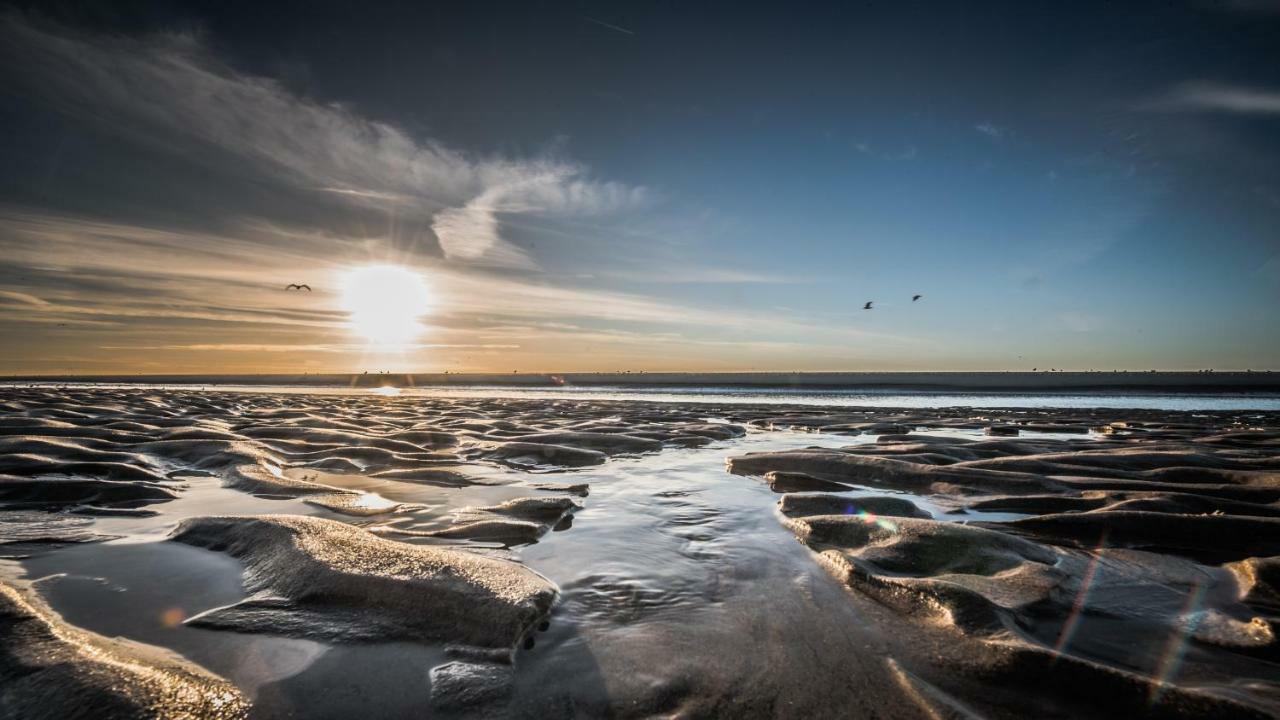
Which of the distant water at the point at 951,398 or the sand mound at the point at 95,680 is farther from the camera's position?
the distant water at the point at 951,398

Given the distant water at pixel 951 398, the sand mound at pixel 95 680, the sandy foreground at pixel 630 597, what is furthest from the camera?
the distant water at pixel 951 398

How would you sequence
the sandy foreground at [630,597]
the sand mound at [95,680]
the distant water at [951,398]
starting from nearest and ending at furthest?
the sand mound at [95,680] < the sandy foreground at [630,597] < the distant water at [951,398]

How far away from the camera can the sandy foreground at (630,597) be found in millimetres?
1768

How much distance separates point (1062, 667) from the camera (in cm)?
189

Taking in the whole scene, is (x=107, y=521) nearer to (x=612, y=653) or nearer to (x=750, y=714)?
(x=612, y=653)

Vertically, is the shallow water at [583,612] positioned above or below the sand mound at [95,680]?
below

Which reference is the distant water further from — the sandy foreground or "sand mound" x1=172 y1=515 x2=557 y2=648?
"sand mound" x1=172 y1=515 x2=557 y2=648

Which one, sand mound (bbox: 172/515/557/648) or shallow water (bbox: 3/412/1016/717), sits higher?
sand mound (bbox: 172/515/557/648)

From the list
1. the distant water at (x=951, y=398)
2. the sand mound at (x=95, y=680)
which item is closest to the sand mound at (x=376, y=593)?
the sand mound at (x=95, y=680)

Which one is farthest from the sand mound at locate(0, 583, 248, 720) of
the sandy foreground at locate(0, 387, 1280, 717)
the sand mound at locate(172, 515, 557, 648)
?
the sand mound at locate(172, 515, 557, 648)

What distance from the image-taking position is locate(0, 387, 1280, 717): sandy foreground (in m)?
1.77

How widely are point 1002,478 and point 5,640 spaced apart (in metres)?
6.95

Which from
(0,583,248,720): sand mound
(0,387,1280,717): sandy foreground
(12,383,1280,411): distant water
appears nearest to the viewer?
(0,583,248,720): sand mound

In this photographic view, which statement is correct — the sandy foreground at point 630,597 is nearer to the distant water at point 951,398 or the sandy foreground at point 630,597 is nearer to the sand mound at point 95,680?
the sand mound at point 95,680
